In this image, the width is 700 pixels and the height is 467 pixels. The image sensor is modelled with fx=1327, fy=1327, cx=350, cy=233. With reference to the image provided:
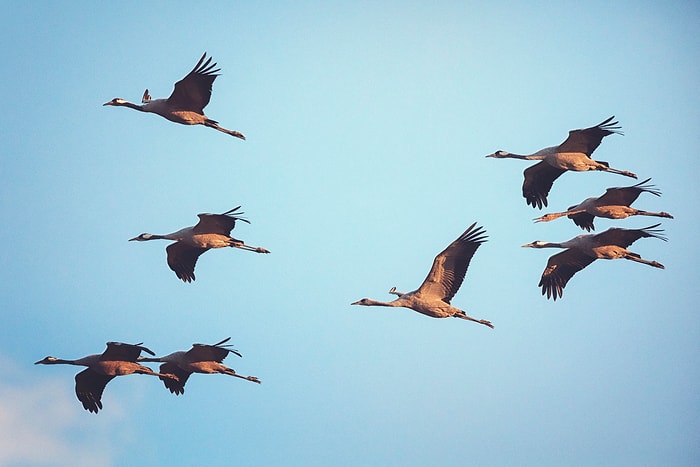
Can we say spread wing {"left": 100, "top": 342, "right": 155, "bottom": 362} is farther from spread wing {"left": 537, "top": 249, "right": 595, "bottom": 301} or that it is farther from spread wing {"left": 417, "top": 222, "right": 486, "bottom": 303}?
spread wing {"left": 537, "top": 249, "right": 595, "bottom": 301}

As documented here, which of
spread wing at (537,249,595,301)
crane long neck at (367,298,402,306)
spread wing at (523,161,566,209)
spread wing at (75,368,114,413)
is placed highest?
spread wing at (523,161,566,209)

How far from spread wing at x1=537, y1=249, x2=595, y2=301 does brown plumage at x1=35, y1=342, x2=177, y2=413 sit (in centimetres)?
859

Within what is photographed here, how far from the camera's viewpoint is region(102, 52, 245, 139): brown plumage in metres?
27.5

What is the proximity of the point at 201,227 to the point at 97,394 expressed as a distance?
4.48 m

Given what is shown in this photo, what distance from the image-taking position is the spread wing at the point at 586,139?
27.6 meters

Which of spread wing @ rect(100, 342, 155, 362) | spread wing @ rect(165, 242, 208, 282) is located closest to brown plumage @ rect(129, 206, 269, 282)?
spread wing @ rect(165, 242, 208, 282)

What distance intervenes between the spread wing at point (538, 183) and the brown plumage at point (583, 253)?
46.7 inches

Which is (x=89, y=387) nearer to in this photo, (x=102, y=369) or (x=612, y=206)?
(x=102, y=369)

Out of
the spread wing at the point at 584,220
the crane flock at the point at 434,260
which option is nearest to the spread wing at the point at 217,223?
the crane flock at the point at 434,260

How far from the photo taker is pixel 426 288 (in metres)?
27.1

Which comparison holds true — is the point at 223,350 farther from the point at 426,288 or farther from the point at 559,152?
the point at 559,152

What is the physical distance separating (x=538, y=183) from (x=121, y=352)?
10.3 metres

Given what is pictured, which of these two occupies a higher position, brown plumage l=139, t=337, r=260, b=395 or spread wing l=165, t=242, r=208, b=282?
spread wing l=165, t=242, r=208, b=282

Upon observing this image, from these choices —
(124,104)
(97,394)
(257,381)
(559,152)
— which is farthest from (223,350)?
(559,152)
